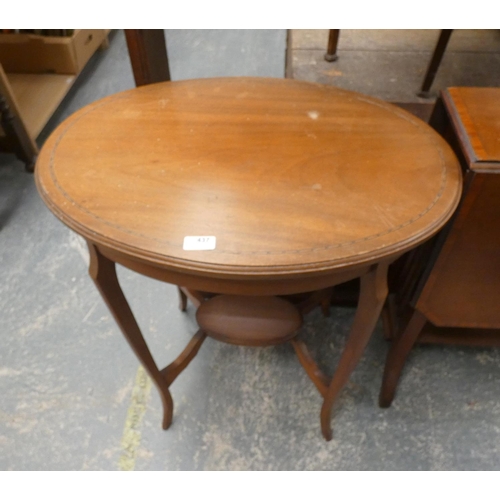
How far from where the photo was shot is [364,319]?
2.66 feet

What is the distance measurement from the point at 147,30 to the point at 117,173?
754 mm

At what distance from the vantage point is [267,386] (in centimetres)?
127

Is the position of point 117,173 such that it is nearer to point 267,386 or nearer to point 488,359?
point 267,386

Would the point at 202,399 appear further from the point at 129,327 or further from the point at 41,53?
the point at 41,53

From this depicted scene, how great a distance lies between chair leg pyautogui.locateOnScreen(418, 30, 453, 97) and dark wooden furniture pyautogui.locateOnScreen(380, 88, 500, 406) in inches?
21.2

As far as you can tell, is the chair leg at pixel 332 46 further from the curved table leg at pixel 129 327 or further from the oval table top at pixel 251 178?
the curved table leg at pixel 129 327

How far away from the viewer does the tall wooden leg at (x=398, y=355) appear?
3.42 ft

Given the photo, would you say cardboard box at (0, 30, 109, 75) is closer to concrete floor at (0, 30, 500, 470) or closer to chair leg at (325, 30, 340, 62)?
concrete floor at (0, 30, 500, 470)

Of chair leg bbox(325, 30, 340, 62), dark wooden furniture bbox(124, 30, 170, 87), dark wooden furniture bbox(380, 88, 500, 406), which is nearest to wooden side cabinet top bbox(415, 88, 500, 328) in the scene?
dark wooden furniture bbox(380, 88, 500, 406)

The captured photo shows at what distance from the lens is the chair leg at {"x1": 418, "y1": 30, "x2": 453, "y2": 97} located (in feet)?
4.59

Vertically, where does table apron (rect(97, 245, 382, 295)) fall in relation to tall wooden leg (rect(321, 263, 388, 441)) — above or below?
above

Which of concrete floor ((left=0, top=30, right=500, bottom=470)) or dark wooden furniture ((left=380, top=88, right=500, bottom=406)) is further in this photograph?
concrete floor ((left=0, top=30, right=500, bottom=470))

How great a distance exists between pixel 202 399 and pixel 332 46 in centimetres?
137

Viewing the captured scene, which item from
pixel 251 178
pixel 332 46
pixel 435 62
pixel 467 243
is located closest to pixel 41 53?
pixel 332 46
